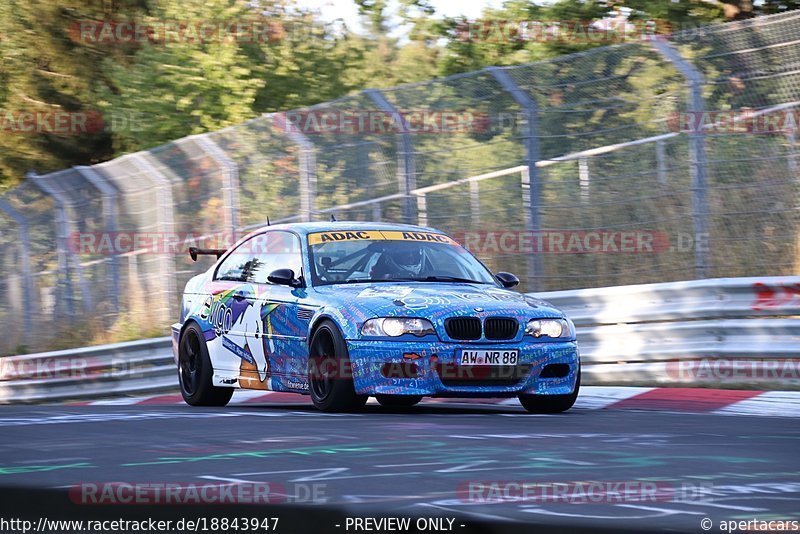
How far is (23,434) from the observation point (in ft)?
27.6

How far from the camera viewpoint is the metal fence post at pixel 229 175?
17.2m

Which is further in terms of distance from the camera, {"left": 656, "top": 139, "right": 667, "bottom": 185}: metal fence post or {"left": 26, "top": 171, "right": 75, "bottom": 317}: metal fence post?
{"left": 26, "top": 171, "right": 75, "bottom": 317}: metal fence post

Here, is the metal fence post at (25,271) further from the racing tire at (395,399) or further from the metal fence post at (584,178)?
the racing tire at (395,399)

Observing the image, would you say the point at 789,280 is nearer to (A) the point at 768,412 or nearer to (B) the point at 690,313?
(B) the point at 690,313

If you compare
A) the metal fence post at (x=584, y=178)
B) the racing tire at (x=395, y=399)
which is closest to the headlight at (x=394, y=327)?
the racing tire at (x=395, y=399)

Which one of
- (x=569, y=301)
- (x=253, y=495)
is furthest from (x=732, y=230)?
(x=253, y=495)

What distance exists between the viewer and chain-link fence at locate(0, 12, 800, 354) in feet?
40.3

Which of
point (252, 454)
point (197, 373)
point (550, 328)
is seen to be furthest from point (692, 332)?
point (252, 454)

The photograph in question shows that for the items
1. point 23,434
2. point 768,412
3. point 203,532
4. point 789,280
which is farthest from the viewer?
point 789,280

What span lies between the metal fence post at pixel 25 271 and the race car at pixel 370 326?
10026mm

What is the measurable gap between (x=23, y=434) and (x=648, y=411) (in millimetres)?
4258

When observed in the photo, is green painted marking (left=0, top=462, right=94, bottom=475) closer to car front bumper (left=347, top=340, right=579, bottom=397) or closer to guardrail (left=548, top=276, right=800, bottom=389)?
car front bumper (left=347, top=340, right=579, bottom=397)

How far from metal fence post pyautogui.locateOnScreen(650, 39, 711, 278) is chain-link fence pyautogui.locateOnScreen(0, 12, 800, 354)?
0.01 metres

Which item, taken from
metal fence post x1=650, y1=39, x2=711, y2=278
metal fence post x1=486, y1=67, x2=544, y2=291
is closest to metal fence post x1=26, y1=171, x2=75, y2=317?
metal fence post x1=486, y1=67, x2=544, y2=291
